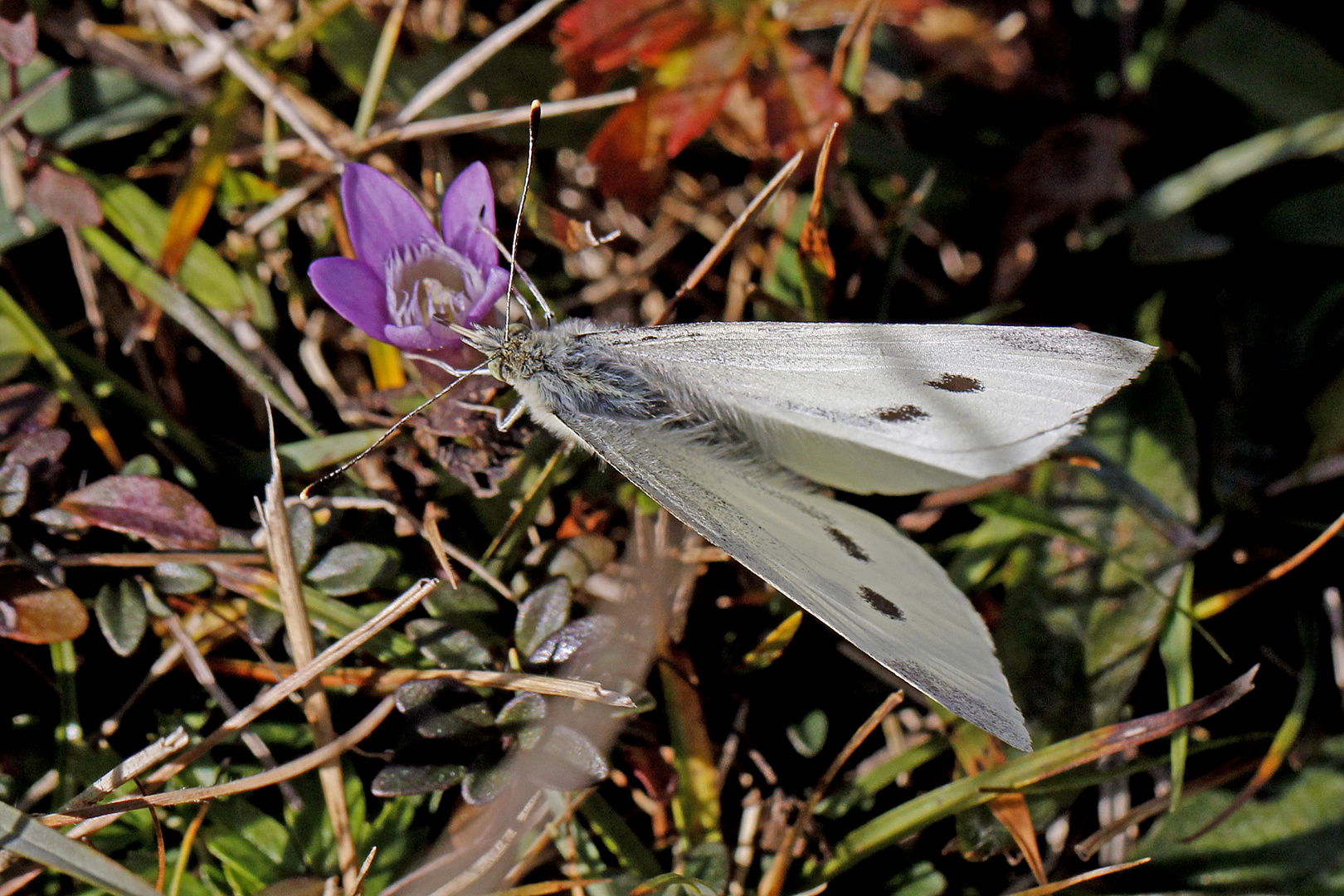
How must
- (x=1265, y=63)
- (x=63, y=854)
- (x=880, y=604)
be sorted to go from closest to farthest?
(x=63, y=854) → (x=880, y=604) → (x=1265, y=63)

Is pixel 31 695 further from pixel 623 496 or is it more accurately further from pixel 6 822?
pixel 623 496

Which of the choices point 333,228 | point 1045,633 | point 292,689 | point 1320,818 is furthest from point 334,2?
point 1320,818

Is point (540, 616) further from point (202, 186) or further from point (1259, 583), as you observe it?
point (1259, 583)

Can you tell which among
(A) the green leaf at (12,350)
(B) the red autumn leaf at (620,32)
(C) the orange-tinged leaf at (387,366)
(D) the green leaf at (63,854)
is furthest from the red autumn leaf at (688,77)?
(D) the green leaf at (63,854)

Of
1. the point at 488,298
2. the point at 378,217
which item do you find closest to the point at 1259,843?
the point at 488,298

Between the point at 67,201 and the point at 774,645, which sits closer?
the point at 774,645

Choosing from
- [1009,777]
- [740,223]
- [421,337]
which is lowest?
[1009,777]
